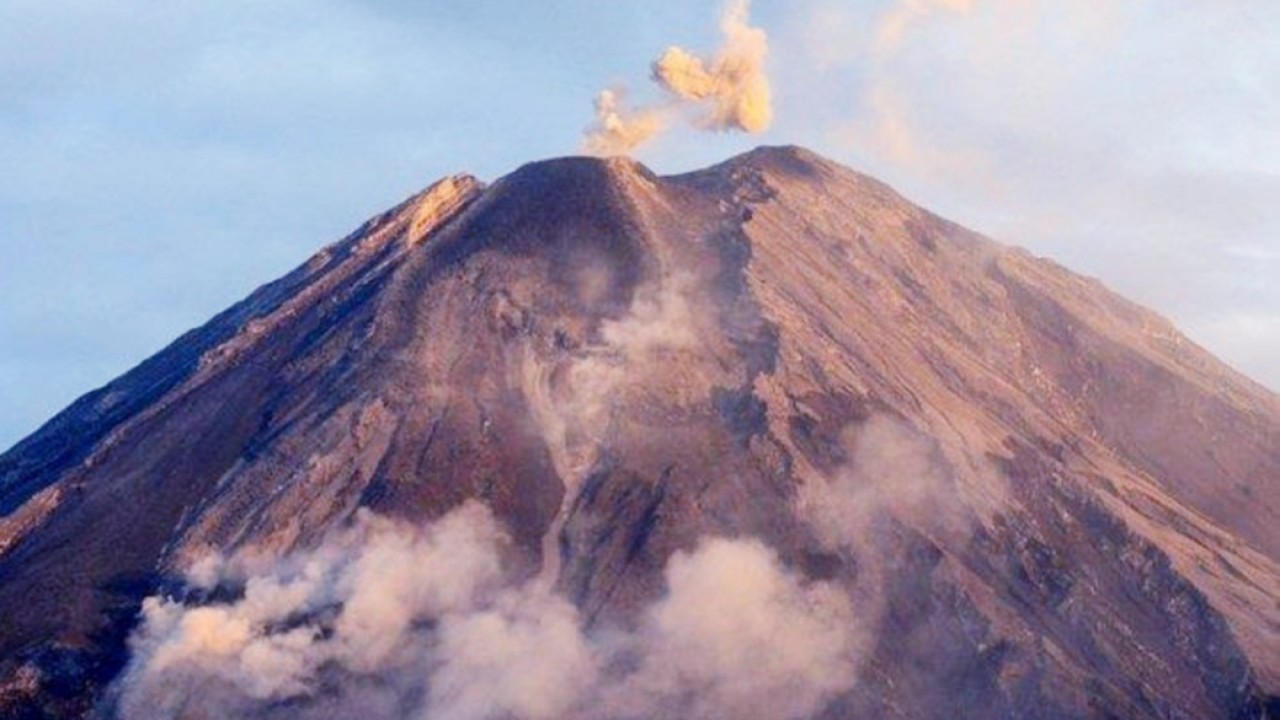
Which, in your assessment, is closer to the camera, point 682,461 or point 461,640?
point 461,640

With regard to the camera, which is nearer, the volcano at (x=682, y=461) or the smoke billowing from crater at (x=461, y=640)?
the smoke billowing from crater at (x=461, y=640)

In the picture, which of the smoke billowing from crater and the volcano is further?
the volcano

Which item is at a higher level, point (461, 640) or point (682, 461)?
point (682, 461)

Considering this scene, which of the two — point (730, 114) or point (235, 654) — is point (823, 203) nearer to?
point (730, 114)

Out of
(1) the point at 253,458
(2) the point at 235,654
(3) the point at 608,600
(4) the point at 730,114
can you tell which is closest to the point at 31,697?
(2) the point at 235,654
